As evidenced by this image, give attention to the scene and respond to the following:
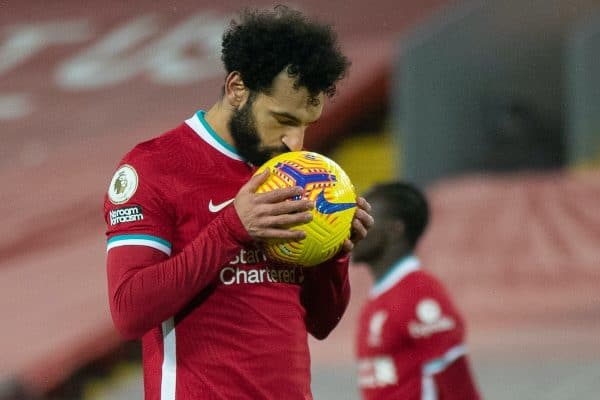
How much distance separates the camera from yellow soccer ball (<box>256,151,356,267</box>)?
8.04 feet

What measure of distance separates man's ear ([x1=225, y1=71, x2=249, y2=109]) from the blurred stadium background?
16.8 feet

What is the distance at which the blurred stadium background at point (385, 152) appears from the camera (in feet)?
29.6

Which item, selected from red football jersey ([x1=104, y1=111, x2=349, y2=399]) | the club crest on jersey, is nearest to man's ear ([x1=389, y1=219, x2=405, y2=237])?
red football jersey ([x1=104, y1=111, x2=349, y2=399])

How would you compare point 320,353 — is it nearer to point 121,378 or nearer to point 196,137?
point 121,378

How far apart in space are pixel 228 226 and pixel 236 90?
1.24ft

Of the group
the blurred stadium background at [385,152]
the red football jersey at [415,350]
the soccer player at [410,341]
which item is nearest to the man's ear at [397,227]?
the soccer player at [410,341]

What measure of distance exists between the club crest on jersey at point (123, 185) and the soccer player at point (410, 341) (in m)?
1.84

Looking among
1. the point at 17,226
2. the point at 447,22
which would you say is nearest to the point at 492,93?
the point at 447,22

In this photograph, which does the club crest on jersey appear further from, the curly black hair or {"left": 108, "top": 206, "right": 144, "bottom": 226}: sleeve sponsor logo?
the curly black hair

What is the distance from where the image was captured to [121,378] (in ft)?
29.3

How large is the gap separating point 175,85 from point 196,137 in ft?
44.3

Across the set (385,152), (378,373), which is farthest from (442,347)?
(385,152)

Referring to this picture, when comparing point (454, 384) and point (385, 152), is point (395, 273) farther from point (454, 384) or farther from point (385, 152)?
point (385, 152)

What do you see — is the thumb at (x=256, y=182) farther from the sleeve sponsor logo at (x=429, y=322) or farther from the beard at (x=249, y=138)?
the sleeve sponsor logo at (x=429, y=322)
